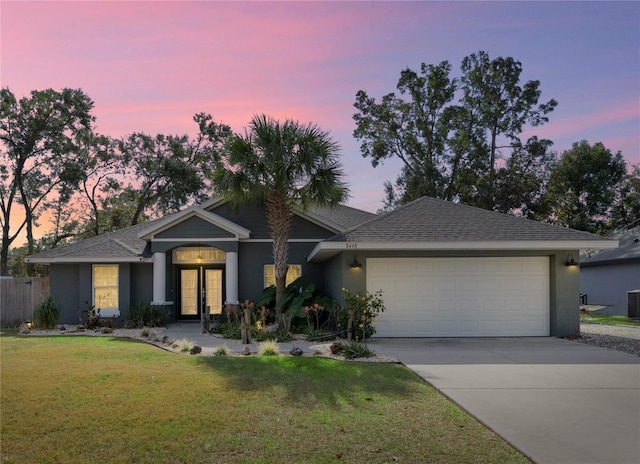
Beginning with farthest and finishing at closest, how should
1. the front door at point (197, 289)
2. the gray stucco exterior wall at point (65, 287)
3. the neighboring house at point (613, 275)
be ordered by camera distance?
the neighboring house at point (613, 275) < the front door at point (197, 289) < the gray stucco exterior wall at point (65, 287)

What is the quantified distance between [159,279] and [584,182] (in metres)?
31.8

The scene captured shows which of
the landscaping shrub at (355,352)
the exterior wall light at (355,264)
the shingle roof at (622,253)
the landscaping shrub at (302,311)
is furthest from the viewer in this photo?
the shingle roof at (622,253)

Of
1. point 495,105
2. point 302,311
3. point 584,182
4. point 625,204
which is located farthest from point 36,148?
point 625,204

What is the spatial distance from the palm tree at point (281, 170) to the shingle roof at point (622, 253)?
14748 millimetres

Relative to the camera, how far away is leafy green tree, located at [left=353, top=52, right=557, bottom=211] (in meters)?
35.0

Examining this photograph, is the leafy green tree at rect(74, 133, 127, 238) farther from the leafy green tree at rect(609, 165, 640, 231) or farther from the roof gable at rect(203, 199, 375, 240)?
the leafy green tree at rect(609, 165, 640, 231)

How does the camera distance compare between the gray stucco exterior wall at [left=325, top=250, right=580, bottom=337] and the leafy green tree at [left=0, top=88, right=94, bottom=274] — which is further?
the leafy green tree at [left=0, top=88, right=94, bottom=274]

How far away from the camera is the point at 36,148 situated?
28.1m

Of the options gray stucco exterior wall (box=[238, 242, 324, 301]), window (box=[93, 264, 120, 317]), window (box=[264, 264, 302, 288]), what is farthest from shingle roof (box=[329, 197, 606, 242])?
window (box=[93, 264, 120, 317])

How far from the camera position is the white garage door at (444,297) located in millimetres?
13836

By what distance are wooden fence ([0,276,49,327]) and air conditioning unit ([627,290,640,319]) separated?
23.1 meters

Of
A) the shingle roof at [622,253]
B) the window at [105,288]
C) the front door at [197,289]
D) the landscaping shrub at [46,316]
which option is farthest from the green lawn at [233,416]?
the shingle roof at [622,253]

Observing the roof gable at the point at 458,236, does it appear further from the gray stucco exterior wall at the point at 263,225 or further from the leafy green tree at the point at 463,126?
the leafy green tree at the point at 463,126

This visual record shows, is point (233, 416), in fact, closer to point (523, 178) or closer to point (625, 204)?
point (523, 178)
